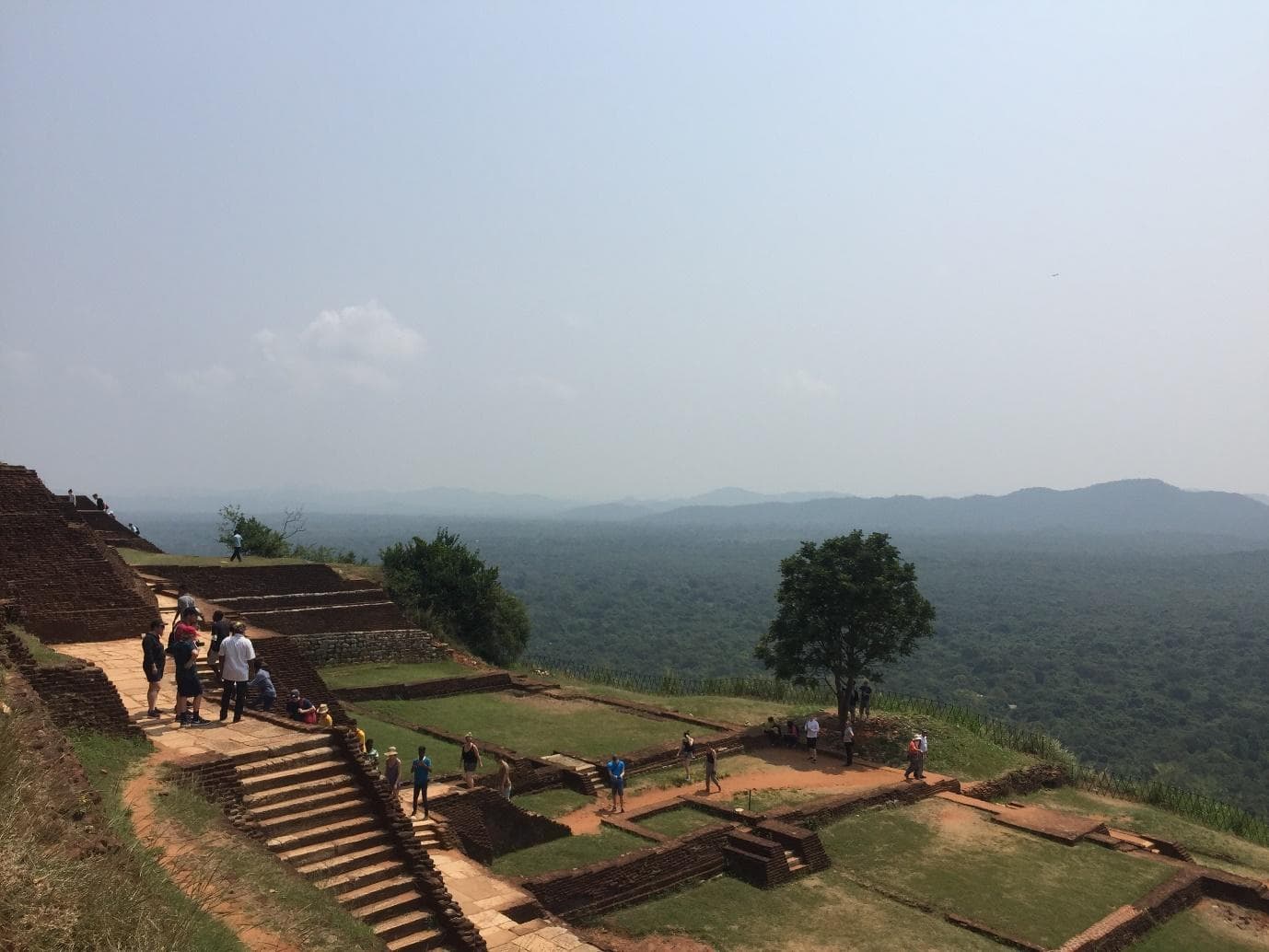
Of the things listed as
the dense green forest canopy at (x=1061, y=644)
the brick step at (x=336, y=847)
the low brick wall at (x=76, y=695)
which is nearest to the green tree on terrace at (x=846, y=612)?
the dense green forest canopy at (x=1061, y=644)

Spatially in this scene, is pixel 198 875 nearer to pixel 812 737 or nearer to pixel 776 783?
pixel 776 783

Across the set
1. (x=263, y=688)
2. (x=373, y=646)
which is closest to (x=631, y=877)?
(x=263, y=688)

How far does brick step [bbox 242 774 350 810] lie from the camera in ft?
30.5

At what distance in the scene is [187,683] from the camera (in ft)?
35.8

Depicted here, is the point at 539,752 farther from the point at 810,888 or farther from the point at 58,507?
the point at 58,507

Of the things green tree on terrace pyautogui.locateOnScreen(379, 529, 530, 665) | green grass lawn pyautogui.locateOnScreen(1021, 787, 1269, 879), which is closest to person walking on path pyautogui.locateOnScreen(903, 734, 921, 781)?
green grass lawn pyautogui.locateOnScreen(1021, 787, 1269, 879)

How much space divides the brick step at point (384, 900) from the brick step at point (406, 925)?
0.04 m

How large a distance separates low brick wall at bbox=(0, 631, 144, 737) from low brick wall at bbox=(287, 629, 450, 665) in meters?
14.8

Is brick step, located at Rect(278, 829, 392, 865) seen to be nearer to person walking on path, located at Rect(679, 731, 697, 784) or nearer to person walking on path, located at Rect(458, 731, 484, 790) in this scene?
person walking on path, located at Rect(458, 731, 484, 790)

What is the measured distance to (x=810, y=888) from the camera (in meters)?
13.3

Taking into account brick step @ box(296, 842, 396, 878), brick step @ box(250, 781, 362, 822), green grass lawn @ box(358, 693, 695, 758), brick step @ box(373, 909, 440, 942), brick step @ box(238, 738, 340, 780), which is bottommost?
green grass lawn @ box(358, 693, 695, 758)

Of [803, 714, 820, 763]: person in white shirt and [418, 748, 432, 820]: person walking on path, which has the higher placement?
[418, 748, 432, 820]: person walking on path

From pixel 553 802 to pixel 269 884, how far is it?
362 inches

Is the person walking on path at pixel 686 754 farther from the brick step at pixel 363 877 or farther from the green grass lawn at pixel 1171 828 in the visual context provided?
the brick step at pixel 363 877
